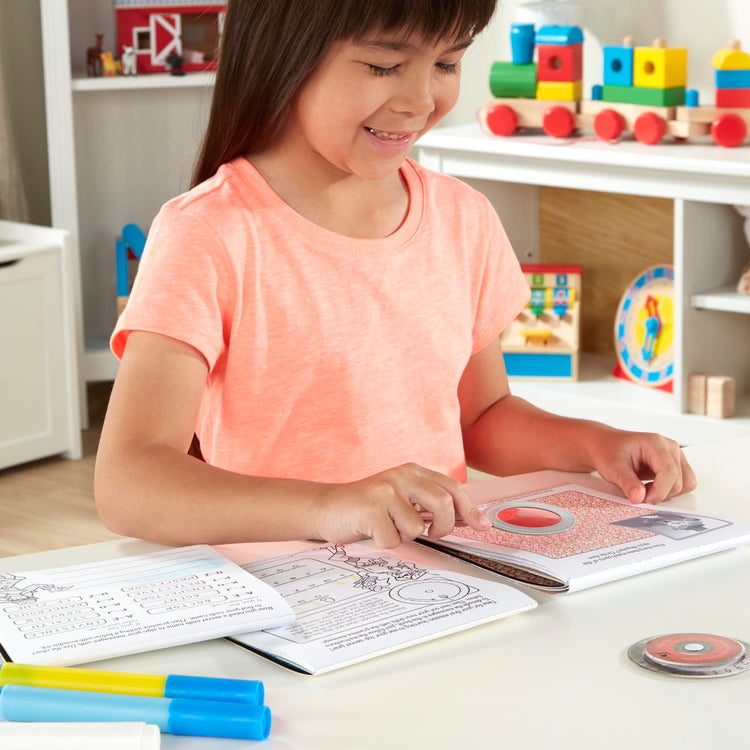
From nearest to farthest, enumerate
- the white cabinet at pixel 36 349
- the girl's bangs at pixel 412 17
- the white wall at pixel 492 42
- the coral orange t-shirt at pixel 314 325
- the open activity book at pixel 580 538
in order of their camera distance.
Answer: the open activity book at pixel 580 538 < the girl's bangs at pixel 412 17 < the coral orange t-shirt at pixel 314 325 < the white wall at pixel 492 42 < the white cabinet at pixel 36 349

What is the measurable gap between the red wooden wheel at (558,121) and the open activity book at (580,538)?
163 cm

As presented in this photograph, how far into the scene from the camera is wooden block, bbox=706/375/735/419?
7.78ft

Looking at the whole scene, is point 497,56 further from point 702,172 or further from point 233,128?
point 233,128

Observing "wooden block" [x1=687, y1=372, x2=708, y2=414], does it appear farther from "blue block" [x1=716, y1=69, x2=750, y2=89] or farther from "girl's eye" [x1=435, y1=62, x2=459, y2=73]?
"girl's eye" [x1=435, y1=62, x2=459, y2=73]

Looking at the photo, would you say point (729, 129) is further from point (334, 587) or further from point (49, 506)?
point (334, 587)

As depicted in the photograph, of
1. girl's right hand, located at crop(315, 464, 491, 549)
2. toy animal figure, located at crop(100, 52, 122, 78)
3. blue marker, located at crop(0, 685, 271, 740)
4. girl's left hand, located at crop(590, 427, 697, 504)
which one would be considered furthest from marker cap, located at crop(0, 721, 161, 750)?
toy animal figure, located at crop(100, 52, 122, 78)

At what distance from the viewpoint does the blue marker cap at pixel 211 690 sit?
0.64 metres

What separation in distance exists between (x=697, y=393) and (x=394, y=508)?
1692 millimetres

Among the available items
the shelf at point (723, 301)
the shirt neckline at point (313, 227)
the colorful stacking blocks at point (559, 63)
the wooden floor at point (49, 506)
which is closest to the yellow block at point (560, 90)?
the colorful stacking blocks at point (559, 63)

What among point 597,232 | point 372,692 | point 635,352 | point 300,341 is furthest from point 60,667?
point 597,232

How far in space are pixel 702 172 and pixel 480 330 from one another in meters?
1.12

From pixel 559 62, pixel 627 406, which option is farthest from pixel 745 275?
pixel 559 62

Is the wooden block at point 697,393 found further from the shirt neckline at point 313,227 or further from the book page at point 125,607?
the book page at point 125,607

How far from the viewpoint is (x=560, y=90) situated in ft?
8.38
